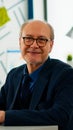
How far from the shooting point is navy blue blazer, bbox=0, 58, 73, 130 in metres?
1.15

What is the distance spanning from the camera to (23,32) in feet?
4.71

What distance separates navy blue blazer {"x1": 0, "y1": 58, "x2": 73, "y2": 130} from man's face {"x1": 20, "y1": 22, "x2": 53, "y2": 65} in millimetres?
45

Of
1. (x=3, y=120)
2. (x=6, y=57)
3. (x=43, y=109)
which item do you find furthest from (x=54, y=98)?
(x=6, y=57)

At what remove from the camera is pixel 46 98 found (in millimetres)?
1321

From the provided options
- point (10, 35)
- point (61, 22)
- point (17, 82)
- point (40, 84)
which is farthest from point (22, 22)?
point (40, 84)

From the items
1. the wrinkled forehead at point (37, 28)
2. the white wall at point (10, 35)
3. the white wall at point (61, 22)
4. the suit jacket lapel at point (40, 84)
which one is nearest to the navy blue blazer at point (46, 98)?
the suit jacket lapel at point (40, 84)

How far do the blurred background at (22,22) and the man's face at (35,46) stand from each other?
61cm

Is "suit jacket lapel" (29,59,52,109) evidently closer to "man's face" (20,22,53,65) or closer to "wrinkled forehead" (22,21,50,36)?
"man's face" (20,22,53,65)

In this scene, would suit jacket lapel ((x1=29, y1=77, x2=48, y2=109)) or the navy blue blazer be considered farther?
suit jacket lapel ((x1=29, y1=77, x2=48, y2=109))

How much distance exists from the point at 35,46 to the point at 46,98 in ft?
0.80

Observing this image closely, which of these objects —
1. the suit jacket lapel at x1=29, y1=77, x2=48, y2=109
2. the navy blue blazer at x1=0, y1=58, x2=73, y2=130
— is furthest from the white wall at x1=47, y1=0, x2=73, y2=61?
the suit jacket lapel at x1=29, y1=77, x2=48, y2=109

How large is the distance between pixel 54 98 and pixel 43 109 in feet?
0.23

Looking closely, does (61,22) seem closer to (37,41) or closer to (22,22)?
(22,22)

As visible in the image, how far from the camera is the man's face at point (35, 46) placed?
1396 millimetres
